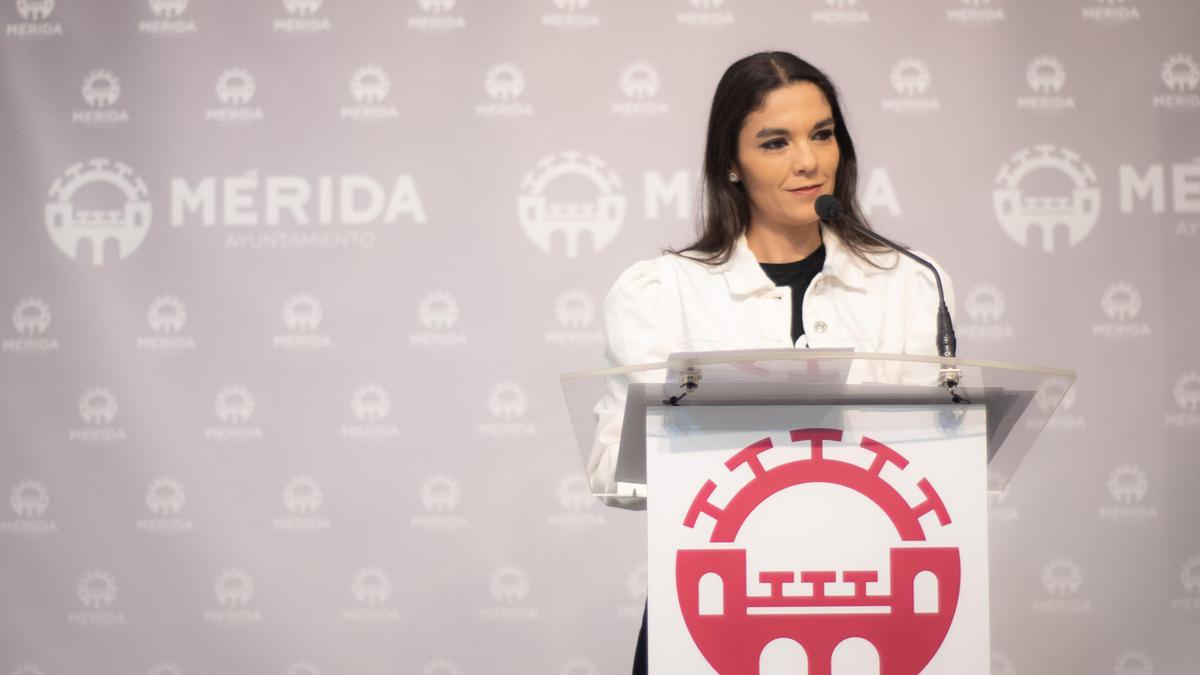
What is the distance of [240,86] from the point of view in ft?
11.7

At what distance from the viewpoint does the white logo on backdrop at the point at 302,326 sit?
11.5 feet

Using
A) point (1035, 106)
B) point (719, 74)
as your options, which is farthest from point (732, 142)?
point (1035, 106)

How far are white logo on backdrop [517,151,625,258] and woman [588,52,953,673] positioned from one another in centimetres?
125

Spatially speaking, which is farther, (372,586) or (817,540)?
(372,586)

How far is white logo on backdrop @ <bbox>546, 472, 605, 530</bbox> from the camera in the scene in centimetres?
343

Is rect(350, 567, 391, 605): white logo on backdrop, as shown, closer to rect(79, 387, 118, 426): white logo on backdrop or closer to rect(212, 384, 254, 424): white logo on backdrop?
rect(212, 384, 254, 424): white logo on backdrop

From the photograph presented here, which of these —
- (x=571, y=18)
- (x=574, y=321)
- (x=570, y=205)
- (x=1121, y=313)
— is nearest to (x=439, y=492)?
(x=574, y=321)

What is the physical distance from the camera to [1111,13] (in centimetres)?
354

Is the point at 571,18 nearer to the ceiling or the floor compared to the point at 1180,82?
nearer to the ceiling

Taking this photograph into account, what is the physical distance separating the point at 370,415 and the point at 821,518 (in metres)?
2.25

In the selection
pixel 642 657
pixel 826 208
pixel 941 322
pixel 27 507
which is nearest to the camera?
pixel 941 322

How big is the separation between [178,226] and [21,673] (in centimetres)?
131

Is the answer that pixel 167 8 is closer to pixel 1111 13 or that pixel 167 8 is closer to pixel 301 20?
pixel 301 20

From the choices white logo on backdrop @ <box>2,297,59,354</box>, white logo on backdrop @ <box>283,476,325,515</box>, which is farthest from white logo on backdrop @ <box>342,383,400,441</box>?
white logo on backdrop @ <box>2,297,59,354</box>
